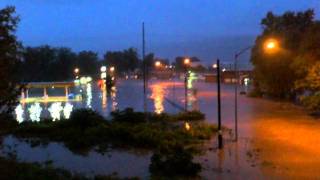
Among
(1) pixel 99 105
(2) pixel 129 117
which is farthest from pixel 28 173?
(1) pixel 99 105

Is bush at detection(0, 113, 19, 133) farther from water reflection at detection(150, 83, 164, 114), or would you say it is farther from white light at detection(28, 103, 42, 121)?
water reflection at detection(150, 83, 164, 114)

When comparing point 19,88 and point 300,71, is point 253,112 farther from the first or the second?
point 19,88

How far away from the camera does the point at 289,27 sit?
2596 inches

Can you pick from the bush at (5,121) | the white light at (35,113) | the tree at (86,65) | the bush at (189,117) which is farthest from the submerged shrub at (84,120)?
the tree at (86,65)

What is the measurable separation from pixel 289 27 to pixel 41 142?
40.5m

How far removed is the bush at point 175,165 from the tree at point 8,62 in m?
9.15

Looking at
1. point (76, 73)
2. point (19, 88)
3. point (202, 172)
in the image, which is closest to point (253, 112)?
point (202, 172)

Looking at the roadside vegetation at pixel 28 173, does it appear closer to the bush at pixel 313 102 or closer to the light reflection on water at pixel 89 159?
the light reflection on water at pixel 89 159

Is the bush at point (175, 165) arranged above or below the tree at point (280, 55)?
below

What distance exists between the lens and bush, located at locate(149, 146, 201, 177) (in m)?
21.3

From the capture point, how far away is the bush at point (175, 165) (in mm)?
21328

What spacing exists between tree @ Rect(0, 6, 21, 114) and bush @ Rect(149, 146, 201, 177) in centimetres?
915

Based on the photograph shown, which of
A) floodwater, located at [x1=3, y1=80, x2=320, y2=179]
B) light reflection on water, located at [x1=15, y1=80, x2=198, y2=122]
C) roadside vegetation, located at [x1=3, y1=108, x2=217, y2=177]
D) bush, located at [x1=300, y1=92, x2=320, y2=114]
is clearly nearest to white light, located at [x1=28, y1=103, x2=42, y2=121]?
light reflection on water, located at [x1=15, y1=80, x2=198, y2=122]

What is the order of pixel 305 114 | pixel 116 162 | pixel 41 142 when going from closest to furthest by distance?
pixel 116 162, pixel 41 142, pixel 305 114
